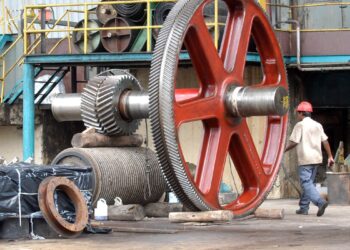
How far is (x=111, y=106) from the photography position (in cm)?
1424

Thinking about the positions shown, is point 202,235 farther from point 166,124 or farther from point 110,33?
point 110,33

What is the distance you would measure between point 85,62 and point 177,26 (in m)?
7.15

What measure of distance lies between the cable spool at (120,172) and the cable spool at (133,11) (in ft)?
14.7

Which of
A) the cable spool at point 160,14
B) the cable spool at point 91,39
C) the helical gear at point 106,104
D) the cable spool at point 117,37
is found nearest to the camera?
the helical gear at point 106,104

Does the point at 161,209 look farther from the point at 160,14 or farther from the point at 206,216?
the point at 160,14

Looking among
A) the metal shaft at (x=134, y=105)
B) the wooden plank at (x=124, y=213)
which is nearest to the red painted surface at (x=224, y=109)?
the metal shaft at (x=134, y=105)

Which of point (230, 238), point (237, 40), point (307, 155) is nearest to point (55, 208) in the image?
point (230, 238)

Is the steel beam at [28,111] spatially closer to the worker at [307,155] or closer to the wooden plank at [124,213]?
the wooden plank at [124,213]

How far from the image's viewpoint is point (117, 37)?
18.9 metres

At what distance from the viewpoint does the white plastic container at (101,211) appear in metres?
13.8

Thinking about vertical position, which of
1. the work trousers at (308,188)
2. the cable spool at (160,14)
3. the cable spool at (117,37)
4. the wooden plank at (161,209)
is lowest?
the wooden plank at (161,209)

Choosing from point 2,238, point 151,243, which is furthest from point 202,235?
point 2,238

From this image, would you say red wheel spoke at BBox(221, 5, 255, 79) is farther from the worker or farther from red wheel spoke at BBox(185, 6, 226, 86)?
the worker

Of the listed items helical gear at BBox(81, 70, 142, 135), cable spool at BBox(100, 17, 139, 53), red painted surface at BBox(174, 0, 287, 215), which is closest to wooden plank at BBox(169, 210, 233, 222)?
red painted surface at BBox(174, 0, 287, 215)
